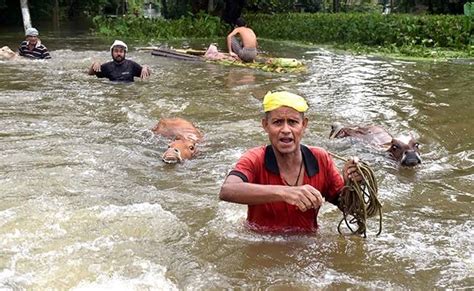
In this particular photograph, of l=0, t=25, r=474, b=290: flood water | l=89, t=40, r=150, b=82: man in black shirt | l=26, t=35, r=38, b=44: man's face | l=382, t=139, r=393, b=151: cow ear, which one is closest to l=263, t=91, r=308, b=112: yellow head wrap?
l=0, t=25, r=474, b=290: flood water

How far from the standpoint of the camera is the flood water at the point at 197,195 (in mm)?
4137

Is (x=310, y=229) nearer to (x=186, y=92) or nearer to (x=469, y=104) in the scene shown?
(x=469, y=104)

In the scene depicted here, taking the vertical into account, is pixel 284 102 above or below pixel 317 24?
above

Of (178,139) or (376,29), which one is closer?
(178,139)

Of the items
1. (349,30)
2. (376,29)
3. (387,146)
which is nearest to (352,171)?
(387,146)

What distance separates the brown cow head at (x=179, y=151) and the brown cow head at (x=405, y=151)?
246cm

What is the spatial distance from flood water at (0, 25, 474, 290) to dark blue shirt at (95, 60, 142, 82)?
29 centimetres

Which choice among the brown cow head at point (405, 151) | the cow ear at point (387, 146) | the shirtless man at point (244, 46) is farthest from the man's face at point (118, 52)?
the brown cow head at point (405, 151)

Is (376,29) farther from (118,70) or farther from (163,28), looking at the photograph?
(118,70)

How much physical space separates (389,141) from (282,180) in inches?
155

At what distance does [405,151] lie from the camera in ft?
23.5

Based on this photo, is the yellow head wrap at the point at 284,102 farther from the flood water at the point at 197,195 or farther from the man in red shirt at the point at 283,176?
the flood water at the point at 197,195

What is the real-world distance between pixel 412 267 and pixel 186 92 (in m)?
8.70

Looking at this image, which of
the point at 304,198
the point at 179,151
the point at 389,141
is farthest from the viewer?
the point at 389,141
